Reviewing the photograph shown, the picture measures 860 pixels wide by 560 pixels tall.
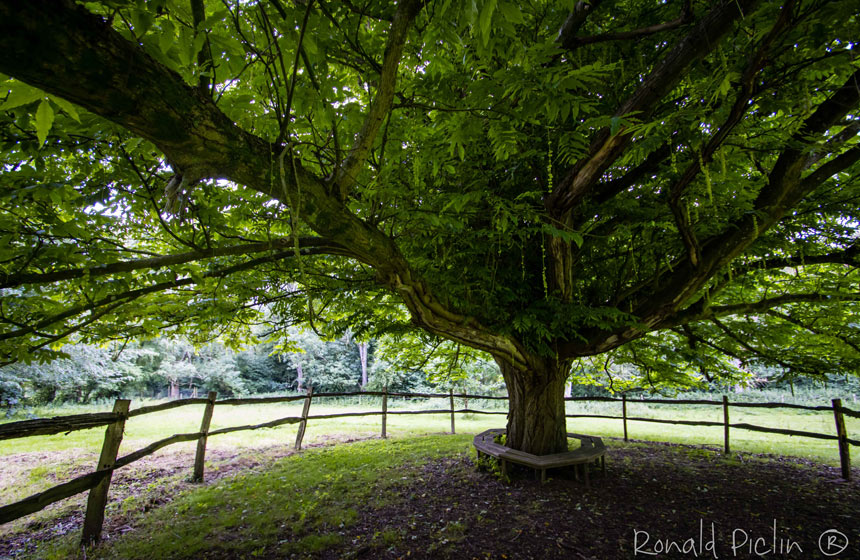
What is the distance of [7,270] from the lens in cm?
206

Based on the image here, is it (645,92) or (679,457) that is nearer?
(645,92)

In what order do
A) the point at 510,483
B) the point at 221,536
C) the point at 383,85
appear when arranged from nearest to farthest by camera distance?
the point at 383,85 < the point at 221,536 < the point at 510,483

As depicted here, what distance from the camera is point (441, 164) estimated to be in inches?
110

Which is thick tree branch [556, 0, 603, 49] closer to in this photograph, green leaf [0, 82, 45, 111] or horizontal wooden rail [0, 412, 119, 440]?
green leaf [0, 82, 45, 111]

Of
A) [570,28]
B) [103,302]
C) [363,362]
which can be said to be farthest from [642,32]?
[363,362]

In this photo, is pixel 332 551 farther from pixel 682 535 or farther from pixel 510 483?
pixel 682 535

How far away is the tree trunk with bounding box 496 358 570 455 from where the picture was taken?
15.8 feet

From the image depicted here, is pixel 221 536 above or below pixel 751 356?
below

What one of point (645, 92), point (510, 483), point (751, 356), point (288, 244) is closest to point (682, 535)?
point (510, 483)

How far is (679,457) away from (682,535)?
3.94 meters

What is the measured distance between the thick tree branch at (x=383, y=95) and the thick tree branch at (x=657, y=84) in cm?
104

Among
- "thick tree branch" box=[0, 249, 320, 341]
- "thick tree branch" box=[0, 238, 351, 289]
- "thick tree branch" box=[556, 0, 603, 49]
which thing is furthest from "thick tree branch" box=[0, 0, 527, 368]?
"thick tree branch" box=[556, 0, 603, 49]

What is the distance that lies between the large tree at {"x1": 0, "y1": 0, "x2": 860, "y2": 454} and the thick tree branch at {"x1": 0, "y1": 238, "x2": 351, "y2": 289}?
0.02m

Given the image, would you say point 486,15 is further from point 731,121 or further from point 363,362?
point 363,362
